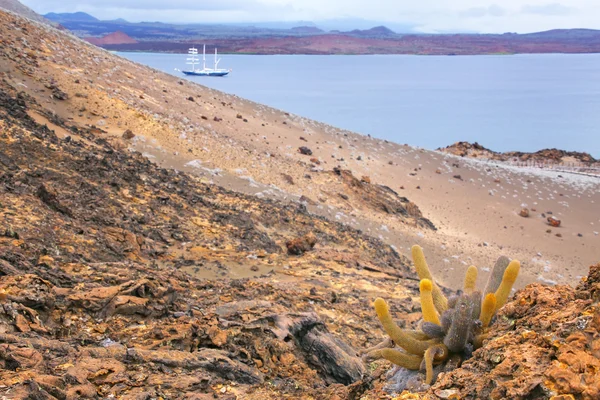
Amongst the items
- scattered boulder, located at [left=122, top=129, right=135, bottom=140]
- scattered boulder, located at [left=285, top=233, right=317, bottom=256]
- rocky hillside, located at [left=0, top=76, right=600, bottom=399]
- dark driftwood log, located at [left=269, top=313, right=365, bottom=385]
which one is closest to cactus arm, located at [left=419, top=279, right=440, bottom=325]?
rocky hillside, located at [left=0, top=76, right=600, bottom=399]

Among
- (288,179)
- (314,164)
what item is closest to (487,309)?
(288,179)

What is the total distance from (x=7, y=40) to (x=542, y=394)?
17683 mm

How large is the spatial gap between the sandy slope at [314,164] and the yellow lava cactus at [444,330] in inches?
378

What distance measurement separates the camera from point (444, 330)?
302 cm

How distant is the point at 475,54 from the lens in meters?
126

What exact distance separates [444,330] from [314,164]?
1642 centimetres

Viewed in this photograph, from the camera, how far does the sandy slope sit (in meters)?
14.2

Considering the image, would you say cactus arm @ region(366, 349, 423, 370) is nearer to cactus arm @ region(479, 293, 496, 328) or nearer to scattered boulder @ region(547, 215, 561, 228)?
cactus arm @ region(479, 293, 496, 328)

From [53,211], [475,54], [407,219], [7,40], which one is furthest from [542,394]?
[475,54]

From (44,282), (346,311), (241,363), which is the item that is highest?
(44,282)

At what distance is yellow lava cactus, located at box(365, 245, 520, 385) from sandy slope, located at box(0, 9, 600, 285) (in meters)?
9.59

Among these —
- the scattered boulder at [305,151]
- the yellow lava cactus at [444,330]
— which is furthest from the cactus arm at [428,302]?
the scattered boulder at [305,151]

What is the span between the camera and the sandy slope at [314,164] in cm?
1421

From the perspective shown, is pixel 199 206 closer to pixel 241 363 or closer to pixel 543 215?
pixel 241 363
